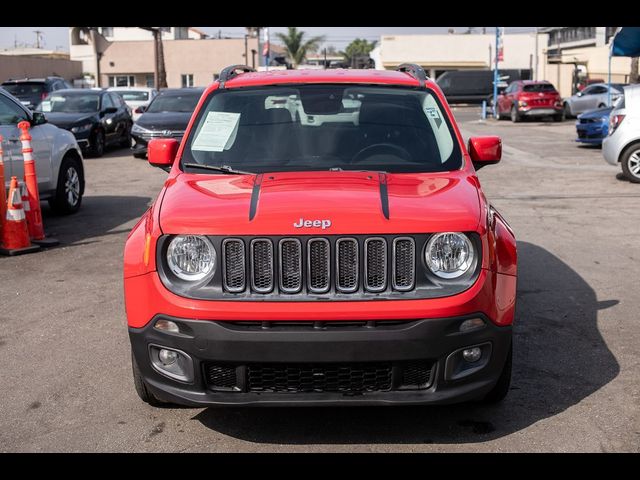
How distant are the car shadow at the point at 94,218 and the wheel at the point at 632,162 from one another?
7825 mm

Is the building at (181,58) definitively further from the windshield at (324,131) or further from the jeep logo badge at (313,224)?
the jeep logo badge at (313,224)

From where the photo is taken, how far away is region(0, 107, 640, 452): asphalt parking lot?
4.24 m

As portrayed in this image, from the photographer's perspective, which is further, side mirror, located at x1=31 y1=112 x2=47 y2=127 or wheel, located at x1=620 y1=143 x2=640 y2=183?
wheel, located at x1=620 y1=143 x2=640 y2=183

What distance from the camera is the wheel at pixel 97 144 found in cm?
1973

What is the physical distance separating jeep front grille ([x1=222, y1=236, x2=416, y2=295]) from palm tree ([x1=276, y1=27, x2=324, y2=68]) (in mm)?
72797

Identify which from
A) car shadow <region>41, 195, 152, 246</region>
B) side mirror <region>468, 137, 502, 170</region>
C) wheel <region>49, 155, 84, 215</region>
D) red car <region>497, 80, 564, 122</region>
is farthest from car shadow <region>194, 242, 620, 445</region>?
red car <region>497, 80, 564, 122</region>

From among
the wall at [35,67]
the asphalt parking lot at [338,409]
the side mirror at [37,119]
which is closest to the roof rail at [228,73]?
the asphalt parking lot at [338,409]

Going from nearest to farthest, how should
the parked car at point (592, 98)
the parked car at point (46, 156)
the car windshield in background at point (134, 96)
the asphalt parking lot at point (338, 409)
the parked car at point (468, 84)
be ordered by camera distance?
the asphalt parking lot at point (338, 409) → the parked car at point (46, 156) → the car windshield in background at point (134, 96) → the parked car at point (592, 98) → the parked car at point (468, 84)

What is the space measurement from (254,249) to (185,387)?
2.39 ft

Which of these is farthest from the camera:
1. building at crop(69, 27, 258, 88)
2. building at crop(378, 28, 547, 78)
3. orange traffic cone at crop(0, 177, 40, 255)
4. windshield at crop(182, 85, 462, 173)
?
building at crop(69, 27, 258, 88)

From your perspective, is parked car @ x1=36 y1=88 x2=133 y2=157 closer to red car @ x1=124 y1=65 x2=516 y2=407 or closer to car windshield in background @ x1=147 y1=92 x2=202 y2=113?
car windshield in background @ x1=147 y1=92 x2=202 y2=113

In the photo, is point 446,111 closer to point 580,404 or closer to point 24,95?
point 580,404

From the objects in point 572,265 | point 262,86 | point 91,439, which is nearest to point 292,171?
point 262,86

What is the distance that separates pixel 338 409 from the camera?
4.64 m
